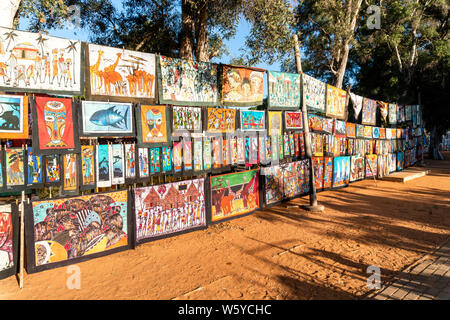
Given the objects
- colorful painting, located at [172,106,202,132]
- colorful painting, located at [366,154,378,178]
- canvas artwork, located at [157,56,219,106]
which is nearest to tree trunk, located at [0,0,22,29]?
canvas artwork, located at [157,56,219,106]

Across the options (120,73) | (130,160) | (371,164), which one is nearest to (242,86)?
(120,73)

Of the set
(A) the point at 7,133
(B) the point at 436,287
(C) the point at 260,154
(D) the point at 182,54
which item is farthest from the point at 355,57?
(A) the point at 7,133

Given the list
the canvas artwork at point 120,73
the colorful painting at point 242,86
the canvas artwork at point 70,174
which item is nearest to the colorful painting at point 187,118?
the canvas artwork at point 120,73

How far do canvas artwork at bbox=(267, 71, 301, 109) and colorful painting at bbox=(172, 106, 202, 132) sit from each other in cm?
292

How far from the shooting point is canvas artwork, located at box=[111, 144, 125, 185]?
607cm

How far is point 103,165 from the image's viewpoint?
5941 mm

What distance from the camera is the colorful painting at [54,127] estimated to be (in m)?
5.18

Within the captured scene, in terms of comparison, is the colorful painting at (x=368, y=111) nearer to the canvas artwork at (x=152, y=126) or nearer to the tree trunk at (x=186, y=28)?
the tree trunk at (x=186, y=28)

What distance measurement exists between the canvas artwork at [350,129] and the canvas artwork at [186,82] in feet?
29.1

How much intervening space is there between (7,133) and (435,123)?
34.4m

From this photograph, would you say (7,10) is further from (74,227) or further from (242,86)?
(242,86)

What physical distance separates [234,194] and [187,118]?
2876 millimetres

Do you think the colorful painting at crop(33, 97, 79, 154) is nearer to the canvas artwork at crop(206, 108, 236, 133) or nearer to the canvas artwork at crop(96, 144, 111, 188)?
the canvas artwork at crop(96, 144, 111, 188)

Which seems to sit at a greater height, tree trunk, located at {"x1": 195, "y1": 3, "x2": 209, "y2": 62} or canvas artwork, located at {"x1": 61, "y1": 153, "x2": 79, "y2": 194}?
tree trunk, located at {"x1": 195, "y1": 3, "x2": 209, "y2": 62}
